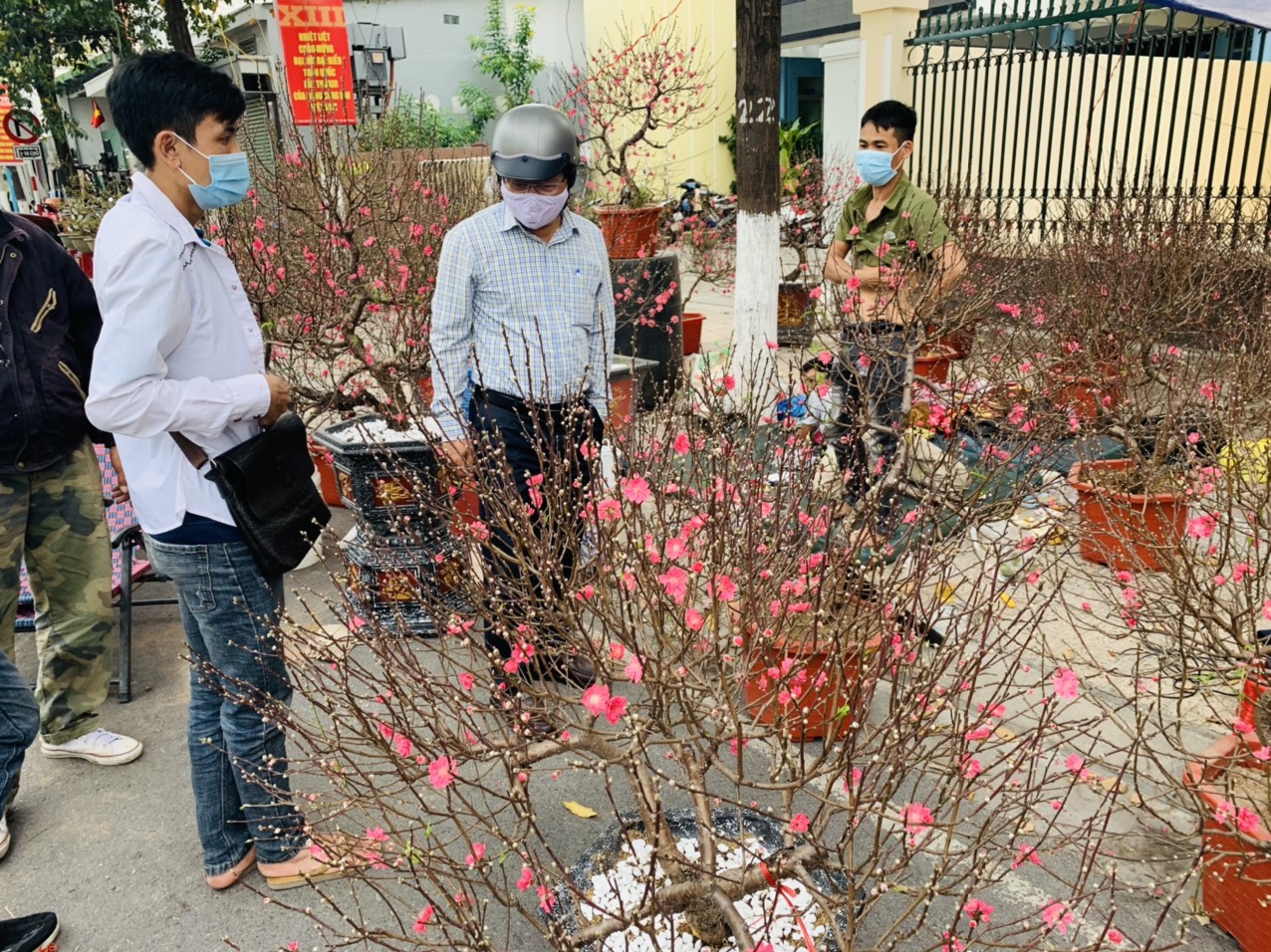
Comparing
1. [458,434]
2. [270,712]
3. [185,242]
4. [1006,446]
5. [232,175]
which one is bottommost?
[1006,446]

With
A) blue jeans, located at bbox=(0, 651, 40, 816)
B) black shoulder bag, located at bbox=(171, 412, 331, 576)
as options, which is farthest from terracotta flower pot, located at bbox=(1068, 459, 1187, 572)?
blue jeans, located at bbox=(0, 651, 40, 816)

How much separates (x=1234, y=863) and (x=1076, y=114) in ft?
25.6

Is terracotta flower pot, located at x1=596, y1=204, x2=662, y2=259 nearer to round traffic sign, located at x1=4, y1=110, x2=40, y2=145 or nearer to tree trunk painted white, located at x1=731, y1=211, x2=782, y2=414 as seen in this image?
tree trunk painted white, located at x1=731, y1=211, x2=782, y2=414

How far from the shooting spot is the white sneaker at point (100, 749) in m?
3.40

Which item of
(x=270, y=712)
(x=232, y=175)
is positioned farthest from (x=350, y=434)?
(x=270, y=712)

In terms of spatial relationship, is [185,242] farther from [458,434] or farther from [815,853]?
[815,853]

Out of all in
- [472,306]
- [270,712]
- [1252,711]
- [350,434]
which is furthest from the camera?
[350,434]

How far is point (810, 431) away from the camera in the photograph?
300 centimetres

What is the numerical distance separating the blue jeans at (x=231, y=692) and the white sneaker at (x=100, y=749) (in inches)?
35.5

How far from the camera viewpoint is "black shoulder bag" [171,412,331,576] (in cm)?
234

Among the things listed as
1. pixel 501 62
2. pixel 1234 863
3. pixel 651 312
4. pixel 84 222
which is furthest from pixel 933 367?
pixel 501 62

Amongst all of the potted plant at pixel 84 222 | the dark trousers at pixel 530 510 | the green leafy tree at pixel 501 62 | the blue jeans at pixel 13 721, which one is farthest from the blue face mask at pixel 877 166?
the green leafy tree at pixel 501 62

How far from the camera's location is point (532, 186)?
314 cm

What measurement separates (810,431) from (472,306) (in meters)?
1.24
